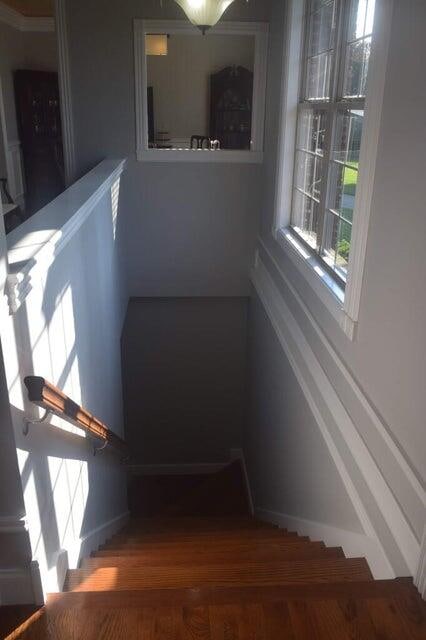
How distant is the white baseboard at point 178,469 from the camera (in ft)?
20.4

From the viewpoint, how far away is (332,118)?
2.89 metres

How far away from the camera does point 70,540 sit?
2420 mm

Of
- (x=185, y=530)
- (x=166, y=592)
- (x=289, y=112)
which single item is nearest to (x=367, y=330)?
(x=166, y=592)

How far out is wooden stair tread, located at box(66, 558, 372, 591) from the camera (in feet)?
6.73

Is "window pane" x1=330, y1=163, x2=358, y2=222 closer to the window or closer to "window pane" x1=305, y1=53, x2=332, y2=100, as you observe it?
the window

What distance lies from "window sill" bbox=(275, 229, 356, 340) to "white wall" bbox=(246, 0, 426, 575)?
97 millimetres

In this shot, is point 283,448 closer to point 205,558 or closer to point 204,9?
point 205,558

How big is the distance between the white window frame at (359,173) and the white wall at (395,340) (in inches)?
2.1

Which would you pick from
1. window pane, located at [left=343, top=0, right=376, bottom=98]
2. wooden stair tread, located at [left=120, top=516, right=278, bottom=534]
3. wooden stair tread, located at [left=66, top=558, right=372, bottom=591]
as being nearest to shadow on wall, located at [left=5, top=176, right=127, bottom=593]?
wooden stair tread, located at [left=66, top=558, right=372, bottom=591]

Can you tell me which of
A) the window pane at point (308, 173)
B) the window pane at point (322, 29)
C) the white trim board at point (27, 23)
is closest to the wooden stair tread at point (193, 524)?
the window pane at point (308, 173)

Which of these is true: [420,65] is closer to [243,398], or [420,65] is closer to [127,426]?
[243,398]

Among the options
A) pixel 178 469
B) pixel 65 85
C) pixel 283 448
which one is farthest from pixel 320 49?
pixel 178 469

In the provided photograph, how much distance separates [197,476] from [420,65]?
531 cm

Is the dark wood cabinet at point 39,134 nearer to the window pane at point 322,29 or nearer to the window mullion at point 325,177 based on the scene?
the window pane at point 322,29
